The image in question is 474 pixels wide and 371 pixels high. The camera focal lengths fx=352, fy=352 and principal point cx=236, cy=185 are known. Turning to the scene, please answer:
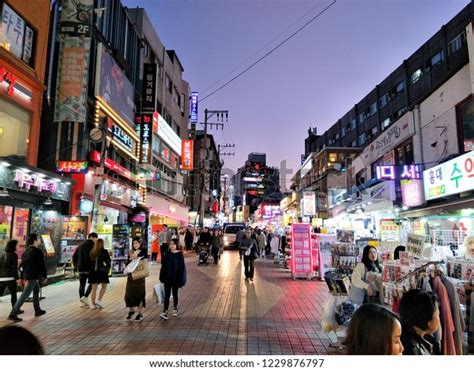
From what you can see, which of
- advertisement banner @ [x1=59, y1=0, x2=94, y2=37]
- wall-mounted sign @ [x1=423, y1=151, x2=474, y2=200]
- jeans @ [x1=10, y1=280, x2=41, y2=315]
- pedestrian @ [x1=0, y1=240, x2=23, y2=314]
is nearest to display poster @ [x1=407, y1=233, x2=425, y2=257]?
wall-mounted sign @ [x1=423, y1=151, x2=474, y2=200]

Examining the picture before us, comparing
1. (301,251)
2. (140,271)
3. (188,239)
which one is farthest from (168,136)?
(140,271)

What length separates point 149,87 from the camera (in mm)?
21875

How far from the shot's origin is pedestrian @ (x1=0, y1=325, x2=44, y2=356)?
5.97 feet

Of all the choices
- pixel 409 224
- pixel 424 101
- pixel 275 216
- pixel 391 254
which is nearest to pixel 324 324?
pixel 391 254

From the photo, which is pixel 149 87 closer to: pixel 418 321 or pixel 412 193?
pixel 412 193

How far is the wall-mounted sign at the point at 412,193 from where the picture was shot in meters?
12.0

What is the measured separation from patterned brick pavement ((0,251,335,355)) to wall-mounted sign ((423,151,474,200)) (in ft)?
15.5

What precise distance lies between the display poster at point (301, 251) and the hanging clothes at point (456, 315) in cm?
876

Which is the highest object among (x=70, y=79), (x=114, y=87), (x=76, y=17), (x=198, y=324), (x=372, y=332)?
(x=76, y=17)

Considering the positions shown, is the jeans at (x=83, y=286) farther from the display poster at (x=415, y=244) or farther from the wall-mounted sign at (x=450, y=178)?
the wall-mounted sign at (x=450, y=178)

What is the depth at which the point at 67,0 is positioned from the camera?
13867 millimetres

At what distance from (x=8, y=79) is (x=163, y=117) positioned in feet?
62.2

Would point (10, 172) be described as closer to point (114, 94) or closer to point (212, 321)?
point (212, 321)
